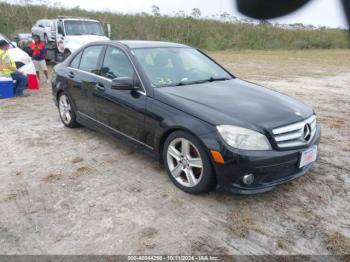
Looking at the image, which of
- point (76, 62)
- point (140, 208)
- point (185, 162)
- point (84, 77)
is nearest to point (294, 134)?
point (185, 162)

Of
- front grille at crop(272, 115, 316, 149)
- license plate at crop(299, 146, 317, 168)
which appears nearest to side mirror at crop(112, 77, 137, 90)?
Answer: front grille at crop(272, 115, 316, 149)

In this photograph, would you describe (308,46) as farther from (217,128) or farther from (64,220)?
(64,220)

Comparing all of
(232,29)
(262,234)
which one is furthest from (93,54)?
(232,29)

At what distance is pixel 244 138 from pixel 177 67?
1537 millimetres

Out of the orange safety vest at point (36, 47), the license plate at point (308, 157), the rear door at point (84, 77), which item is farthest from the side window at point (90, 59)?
the orange safety vest at point (36, 47)

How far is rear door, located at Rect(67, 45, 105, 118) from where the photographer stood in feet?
14.2

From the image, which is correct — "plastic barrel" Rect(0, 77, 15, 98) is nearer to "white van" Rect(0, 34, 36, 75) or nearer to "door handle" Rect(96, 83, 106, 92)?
"white van" Rect(0, 34, 36, 75)

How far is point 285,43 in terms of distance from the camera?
805 millimetres

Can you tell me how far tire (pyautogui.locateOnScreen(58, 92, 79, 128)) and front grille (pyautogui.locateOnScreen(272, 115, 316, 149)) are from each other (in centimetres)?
310

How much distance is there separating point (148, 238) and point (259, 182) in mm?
1071

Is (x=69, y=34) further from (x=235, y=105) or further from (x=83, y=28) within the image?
(x=235, y=105)

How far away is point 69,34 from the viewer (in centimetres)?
1141

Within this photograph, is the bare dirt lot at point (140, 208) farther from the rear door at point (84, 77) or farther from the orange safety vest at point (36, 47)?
the orange safety vest at point (36, 47)

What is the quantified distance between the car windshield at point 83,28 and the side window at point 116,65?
8.16m
